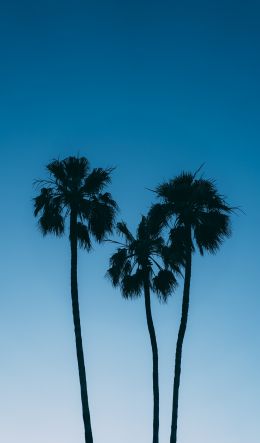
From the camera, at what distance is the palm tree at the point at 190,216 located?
33.5 m

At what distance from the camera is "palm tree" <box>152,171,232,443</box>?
110 ft

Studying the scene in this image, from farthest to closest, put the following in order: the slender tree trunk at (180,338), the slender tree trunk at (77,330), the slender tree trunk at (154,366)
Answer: the slender tree trunk at (154,366)
the slender tree trunk at (180,338)
the slender tree trunk at (77,330)

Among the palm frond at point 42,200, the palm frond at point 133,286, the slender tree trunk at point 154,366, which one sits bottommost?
the slender tree trunk at point 154,366

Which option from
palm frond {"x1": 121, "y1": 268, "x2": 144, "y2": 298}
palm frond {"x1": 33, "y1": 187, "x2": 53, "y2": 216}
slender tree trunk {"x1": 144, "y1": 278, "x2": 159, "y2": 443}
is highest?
palm frond {"x1": 33, "y1": 187, "x2": 53, "y2": 216}

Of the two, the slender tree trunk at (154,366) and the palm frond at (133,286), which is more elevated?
the palm frond at (133,286)

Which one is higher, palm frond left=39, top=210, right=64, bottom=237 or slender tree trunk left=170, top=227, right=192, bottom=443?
palm frond left=39, top=210, right=64, bottom=237

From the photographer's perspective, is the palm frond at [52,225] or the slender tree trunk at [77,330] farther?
the palm frond at [52,225]

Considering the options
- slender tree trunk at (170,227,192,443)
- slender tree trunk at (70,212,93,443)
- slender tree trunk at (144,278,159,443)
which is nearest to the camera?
slender tree trunk at (70,212,93,443)

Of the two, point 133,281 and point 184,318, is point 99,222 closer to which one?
point 133,281

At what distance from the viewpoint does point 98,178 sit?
3497 cm

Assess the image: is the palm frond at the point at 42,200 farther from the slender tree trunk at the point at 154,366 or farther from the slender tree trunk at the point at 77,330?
the slender tree trunk at the point at 154,366

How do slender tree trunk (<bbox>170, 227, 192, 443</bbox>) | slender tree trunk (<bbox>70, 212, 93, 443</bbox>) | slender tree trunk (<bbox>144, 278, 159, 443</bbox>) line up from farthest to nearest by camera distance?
1. slender tree trunk (<bbox>144, 278, 159, 443</bbox>)
2. slender tree trunk (<bbox>170, 227, 192, 443</bbox>)
3. slender tree trunk (<bbox>70, 212, 93, 443</bbox>)

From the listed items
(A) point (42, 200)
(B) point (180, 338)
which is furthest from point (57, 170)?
(B) point (180, 338)

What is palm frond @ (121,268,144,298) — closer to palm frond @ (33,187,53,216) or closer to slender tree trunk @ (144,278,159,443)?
slender tree trunk @ (144,278,159,443)
